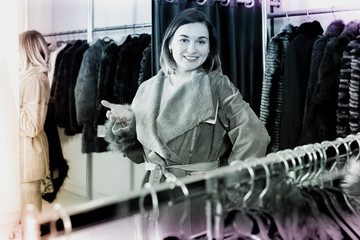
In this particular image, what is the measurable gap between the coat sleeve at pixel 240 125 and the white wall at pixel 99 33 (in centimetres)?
40

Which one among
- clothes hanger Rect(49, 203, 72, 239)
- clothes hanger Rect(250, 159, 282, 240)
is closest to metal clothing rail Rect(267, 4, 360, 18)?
clothes hanger Rect(250, 159, 282, 240)

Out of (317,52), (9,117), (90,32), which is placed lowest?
(9,117)

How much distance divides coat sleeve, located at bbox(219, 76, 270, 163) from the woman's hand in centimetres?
37

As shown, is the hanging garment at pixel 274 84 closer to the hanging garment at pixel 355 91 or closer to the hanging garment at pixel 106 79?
the hanging garment at pixel 355 91

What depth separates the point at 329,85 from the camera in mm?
2041

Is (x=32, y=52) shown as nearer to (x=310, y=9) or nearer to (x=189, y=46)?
(x=189, y=46)

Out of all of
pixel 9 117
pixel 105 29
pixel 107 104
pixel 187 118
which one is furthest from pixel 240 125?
pixel 9 117

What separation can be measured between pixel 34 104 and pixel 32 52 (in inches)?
9.1

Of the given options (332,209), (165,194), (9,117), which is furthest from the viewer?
(9,117)

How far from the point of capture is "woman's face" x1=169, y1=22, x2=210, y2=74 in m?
1.92

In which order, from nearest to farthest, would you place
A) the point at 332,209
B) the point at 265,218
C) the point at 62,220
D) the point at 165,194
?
the point at 62,220
the point at 165,194
the point at 265,218
the point at 332,209

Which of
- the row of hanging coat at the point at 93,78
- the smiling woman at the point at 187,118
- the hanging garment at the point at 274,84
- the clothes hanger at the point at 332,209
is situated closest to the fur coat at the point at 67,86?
the row of hanging coat at the point at 93,78

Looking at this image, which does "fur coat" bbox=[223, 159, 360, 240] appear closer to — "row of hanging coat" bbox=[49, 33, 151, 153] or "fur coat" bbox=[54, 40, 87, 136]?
"row of hanging coat" bbox=[49, 33, 151, 153]

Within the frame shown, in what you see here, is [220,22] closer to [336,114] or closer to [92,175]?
[336,114]
